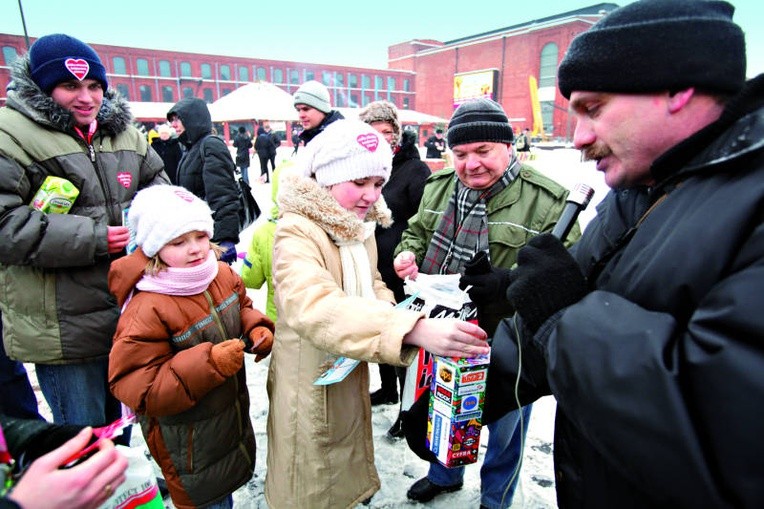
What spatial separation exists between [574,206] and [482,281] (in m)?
0.56

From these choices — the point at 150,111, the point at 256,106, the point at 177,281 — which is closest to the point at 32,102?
the point at 177,281

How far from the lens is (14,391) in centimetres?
261

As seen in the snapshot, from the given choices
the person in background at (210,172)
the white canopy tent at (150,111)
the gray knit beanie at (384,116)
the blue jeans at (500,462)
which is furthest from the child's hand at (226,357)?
the white canopy tent at (150,111)

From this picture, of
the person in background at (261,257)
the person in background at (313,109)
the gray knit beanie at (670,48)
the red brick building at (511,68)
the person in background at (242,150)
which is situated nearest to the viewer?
the gray knit beanie at (670,48)

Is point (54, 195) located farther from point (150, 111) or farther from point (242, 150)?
point (150, 111)

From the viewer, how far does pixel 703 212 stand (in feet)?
2.69

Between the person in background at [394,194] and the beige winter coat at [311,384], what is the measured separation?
125 centimetres

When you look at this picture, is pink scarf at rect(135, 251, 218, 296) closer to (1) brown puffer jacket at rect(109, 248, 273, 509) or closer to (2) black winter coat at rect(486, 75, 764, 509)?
(1) brown puffer jacket at rect(109, 248, 273, 509)

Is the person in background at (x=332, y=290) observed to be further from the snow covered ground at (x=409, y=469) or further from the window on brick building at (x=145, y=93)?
the window on brick building at (x=145, y=93)

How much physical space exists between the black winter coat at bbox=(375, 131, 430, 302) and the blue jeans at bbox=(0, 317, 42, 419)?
7.82ft

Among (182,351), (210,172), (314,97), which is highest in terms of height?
(314,97)

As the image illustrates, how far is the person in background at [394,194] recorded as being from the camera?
315 centimetres

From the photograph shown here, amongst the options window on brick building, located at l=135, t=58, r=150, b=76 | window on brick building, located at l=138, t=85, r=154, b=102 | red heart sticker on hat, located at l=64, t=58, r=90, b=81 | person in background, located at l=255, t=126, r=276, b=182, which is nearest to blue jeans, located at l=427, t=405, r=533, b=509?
red heart sticker on hat, located at l=64, t=58, r=90, b=81

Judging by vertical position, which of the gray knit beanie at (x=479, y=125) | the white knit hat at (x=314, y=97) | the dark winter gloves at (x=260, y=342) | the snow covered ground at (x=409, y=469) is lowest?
the snow covered ground at (x=409, y=469)
